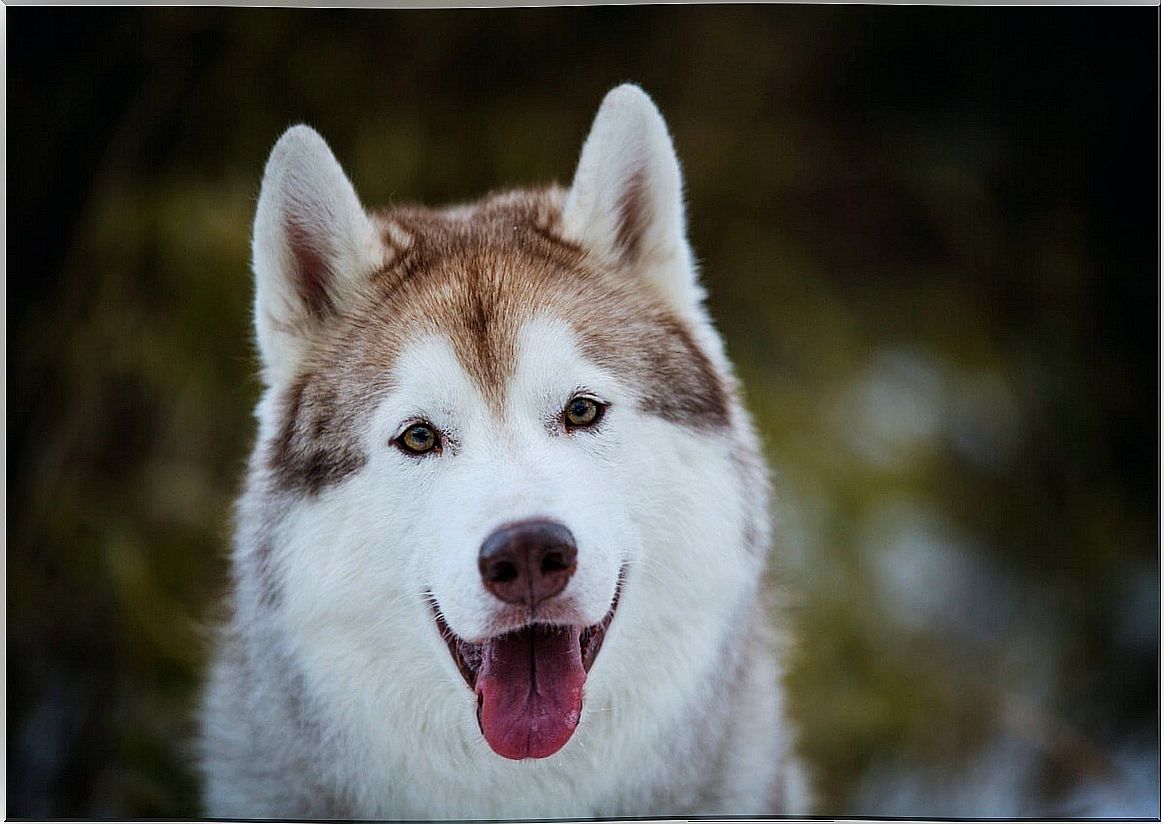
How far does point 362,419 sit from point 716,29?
1.29 metres

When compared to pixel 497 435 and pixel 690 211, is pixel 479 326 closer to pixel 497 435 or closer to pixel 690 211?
pixel 497 435

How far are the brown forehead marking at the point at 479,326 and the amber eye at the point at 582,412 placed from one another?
0.28 feet

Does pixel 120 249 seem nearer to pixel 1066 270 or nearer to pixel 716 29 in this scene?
pixel 716 29

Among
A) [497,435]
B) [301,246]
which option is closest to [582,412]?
[497,435]

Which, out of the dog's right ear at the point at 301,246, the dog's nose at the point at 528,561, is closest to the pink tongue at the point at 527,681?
the dog's nose at the point at 528,561

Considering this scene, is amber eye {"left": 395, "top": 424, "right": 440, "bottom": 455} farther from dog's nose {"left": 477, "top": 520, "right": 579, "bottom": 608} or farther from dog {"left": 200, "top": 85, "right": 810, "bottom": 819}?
dog's nose {"left": 477, "top": 520, "right": 579, "bottom": 608}

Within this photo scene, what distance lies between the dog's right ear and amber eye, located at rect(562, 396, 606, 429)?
519 millimetres

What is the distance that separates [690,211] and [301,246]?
1152mm

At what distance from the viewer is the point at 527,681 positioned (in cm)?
195

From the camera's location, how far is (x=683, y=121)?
2.66 meters

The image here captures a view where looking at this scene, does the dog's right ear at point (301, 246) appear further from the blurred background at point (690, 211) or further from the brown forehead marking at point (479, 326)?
the blurred background at point (690, 211)

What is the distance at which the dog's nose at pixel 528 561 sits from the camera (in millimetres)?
1757

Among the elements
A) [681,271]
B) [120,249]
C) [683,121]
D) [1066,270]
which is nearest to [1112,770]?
[1066,270]

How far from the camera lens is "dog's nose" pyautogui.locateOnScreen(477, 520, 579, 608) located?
69.2 inches
